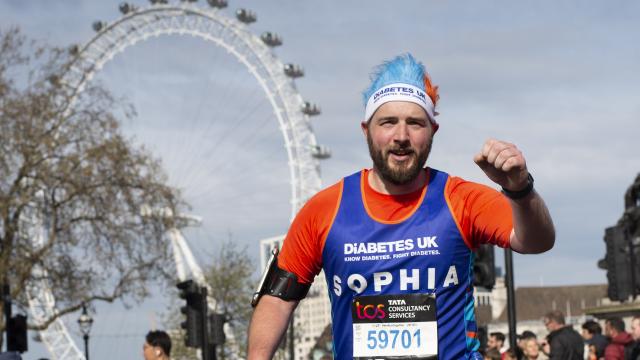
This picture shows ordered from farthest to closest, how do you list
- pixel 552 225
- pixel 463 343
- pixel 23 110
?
pixel 23 110
pixel 463 343
pixel 552 225

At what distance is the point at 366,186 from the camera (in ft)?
15.5

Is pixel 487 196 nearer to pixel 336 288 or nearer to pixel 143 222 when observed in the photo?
pixel 336 288

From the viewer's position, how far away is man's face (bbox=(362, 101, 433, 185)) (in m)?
4.46

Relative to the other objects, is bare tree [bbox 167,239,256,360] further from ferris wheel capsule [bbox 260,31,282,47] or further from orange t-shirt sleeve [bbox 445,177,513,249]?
orange t-shirt sleeve [bbox 445,177,513,249]

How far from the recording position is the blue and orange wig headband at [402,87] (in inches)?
181

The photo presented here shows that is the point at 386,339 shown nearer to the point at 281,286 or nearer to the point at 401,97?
the point at 281,286

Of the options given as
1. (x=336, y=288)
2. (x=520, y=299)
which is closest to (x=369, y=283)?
(x=336, y=288)

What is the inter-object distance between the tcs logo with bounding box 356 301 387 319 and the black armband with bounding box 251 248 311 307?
25cm

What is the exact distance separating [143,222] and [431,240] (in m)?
28.9

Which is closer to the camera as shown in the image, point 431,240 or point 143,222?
point 431,240

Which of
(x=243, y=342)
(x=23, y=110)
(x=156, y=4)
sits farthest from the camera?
(x=243, y=342)

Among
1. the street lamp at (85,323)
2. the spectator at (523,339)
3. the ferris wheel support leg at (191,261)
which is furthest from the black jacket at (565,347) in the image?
the ferris wheel support leg at (191,261)

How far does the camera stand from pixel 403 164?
447 centimetres

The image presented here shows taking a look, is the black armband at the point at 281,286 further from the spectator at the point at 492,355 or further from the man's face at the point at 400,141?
the spectator at the point at 492,355
